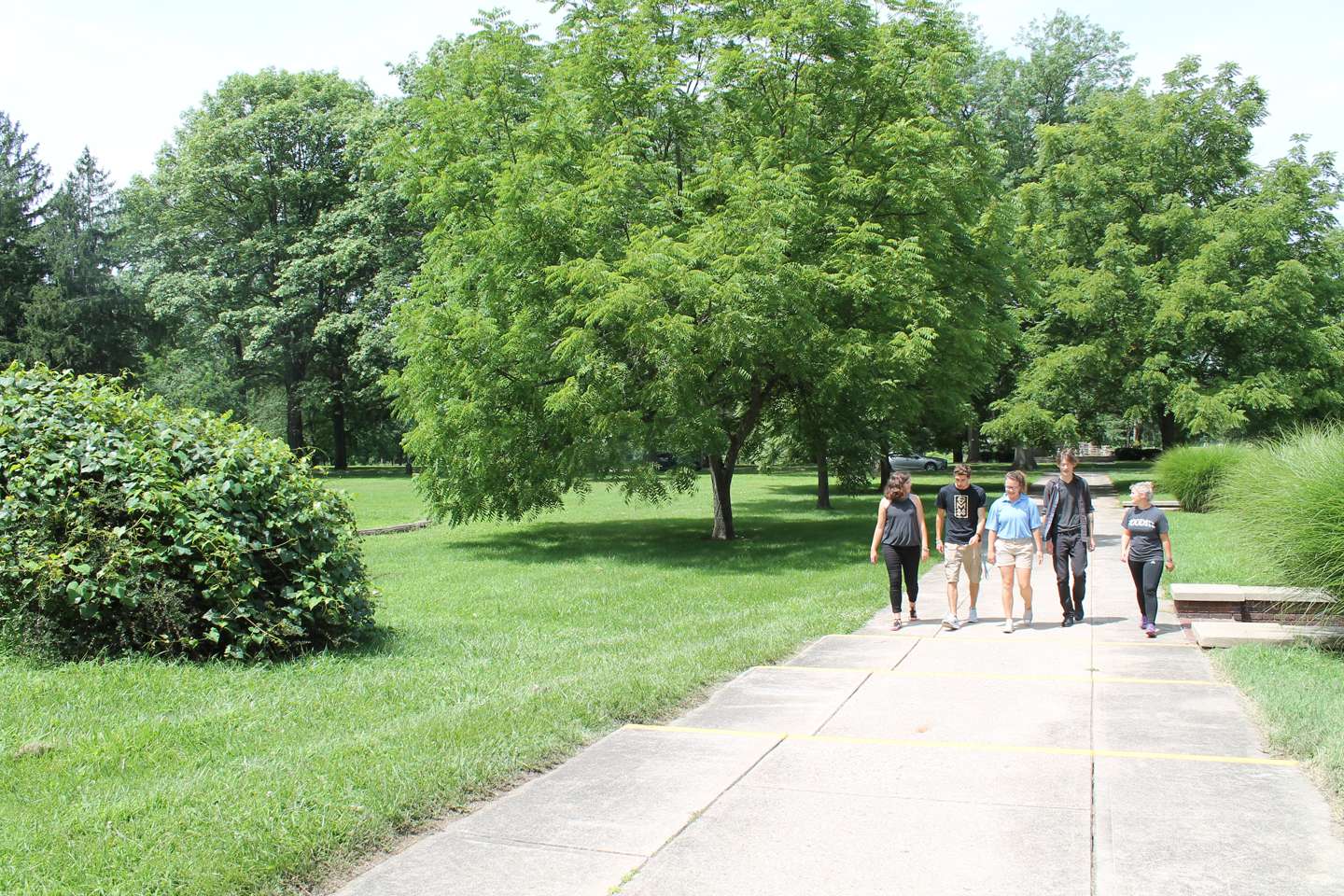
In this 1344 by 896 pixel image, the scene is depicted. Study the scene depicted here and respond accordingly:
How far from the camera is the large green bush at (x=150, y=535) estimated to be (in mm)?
8336

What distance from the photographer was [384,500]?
37375 millimetres

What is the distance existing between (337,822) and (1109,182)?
36.6 metres

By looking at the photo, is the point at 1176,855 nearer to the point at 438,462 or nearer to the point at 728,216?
the point at 728,216

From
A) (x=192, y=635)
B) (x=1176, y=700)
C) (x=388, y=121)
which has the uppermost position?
(x=388, y=121)

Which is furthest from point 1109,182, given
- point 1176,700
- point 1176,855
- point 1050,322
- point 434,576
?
point 1176,855

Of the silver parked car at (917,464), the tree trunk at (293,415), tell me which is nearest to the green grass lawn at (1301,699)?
the tree trunk at (293,415)

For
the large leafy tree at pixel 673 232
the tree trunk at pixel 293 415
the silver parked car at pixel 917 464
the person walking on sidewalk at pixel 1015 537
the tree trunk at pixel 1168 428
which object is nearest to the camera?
the person walking on sidewalk at pixel 1015 537

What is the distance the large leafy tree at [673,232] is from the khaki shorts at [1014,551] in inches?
256

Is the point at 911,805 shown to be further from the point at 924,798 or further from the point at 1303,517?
the point at 1303,517

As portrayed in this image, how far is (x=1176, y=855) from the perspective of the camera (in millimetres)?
4277

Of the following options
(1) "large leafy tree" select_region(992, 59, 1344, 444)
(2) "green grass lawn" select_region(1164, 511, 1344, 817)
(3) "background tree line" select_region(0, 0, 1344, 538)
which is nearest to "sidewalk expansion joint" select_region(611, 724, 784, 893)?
(2) "green grass lawn" select_region(1164, 511, 1344, 817)

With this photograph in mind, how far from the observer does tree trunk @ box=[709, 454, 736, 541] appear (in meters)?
22.9

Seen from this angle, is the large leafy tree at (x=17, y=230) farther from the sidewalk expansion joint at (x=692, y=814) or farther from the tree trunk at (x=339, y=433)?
the sidewalk expansion joint at (x=692, y=814)

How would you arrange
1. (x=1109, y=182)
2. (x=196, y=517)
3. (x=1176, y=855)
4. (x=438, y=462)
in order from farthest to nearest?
(x=1109, y=182)
(x=438, y=462)
(x=196, y=517)
(x=1176, y=855)
